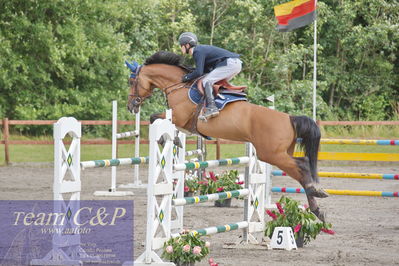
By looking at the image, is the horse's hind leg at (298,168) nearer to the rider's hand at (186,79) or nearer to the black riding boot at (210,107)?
the black riding boot at (210,107)

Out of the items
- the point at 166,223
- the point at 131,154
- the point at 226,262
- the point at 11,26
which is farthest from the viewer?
the point at 11,26

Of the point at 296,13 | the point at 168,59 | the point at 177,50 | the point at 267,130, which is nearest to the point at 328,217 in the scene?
the point at 267,130

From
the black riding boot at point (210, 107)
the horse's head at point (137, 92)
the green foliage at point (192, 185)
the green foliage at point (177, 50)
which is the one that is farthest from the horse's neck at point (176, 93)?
the green foliage at point (177, 50)

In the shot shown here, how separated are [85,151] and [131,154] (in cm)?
117

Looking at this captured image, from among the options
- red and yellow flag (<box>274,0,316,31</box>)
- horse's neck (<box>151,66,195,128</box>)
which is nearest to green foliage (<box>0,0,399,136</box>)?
red and yellow flag (<box>274,0,316,31</box>)

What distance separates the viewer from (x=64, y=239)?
20.4 feet

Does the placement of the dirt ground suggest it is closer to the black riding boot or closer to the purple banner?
the purple banner

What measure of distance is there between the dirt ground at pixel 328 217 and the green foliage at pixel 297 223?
15cm

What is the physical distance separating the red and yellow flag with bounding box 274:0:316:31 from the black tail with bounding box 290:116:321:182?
8.66m

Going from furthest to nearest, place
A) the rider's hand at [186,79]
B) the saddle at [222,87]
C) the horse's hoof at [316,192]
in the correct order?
the rider's hand at [186,79] → the saddle at [222,87] → the horse's hoof at [316,192]

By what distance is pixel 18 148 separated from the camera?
20.6 metres

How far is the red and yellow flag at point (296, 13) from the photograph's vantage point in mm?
16375

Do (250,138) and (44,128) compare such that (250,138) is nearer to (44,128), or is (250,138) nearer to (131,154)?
(131,154)

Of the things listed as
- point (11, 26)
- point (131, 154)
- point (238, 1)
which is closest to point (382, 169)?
point (131, 154)
